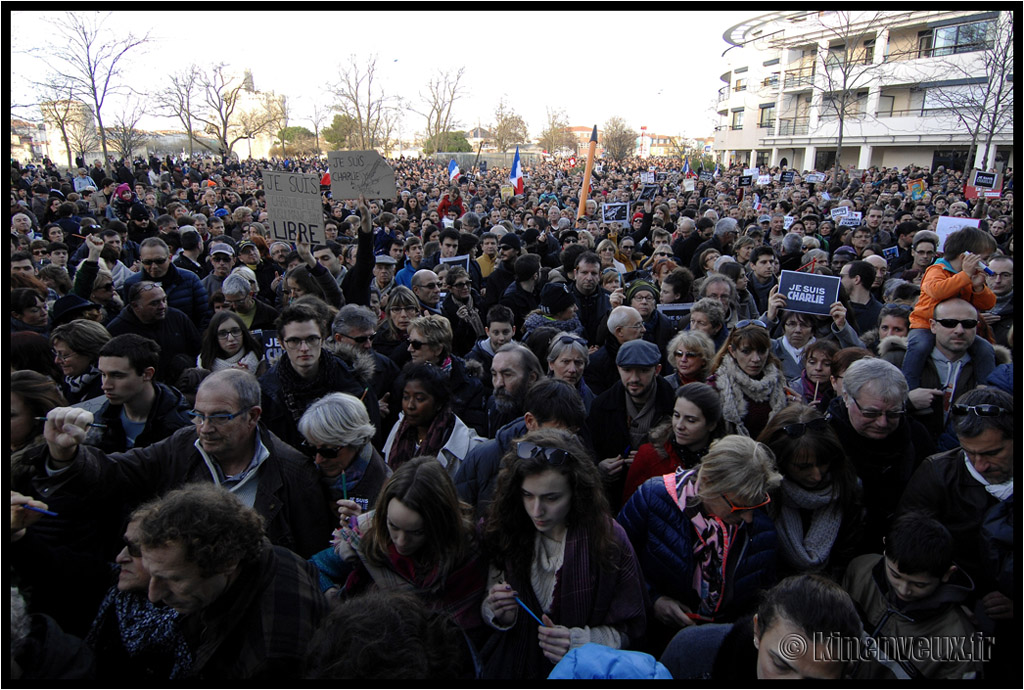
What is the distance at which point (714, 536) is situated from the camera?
8.21ft

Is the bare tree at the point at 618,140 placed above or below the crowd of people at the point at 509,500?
above

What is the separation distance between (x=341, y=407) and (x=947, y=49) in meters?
48.9

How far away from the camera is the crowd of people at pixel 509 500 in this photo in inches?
73.1

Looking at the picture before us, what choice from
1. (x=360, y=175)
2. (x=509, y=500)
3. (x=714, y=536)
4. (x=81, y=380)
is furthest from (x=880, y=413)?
(x=360, y=175)

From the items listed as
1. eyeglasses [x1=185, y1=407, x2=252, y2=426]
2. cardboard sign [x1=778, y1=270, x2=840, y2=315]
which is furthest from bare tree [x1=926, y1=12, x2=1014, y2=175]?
eyeglasses [x1=185, y1=407, x2=252, y2=426]

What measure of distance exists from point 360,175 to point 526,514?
557cm

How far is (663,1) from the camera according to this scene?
221 centimetres

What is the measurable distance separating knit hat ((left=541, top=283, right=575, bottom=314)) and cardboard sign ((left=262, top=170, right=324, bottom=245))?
7.95ft

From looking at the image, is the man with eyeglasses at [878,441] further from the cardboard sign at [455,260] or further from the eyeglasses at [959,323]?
the cardboard sign at [455,260]

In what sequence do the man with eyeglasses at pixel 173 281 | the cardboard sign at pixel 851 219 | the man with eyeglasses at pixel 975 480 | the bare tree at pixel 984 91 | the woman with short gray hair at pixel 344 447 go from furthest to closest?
the bare tree at pixel 984 91
the cardboard sign at pixel 851 219
the man with eyeglasses at pixel 173 281
the woman with short gray hair at pixel 344 447
the man with eyeglasses at pixel 975 480

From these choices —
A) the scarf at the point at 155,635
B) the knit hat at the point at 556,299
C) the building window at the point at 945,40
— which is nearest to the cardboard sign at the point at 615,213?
the knit hat at the point at 556,299

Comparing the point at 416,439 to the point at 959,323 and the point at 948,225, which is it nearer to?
the point at 959,323

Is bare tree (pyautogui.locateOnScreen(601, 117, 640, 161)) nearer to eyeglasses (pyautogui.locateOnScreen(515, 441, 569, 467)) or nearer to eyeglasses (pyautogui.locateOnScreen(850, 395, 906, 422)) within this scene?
eyeglasses (pyautogui.locateOnScreen(850, 395, 906, 422))

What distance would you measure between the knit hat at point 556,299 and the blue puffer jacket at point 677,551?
9.14ft
